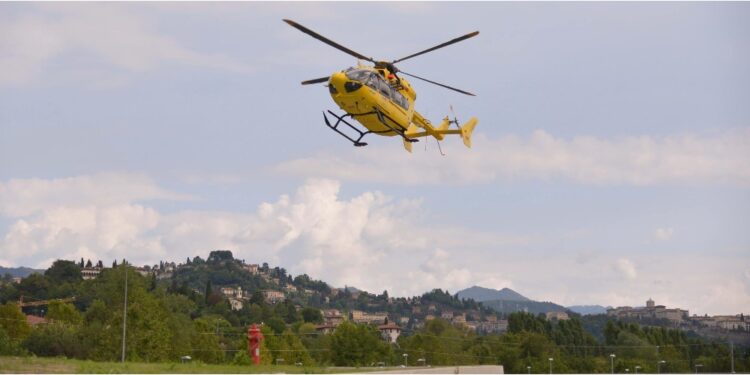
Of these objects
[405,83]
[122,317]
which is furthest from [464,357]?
[405,83]

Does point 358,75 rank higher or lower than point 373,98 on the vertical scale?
higher

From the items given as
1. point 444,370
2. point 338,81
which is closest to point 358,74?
point 338,81

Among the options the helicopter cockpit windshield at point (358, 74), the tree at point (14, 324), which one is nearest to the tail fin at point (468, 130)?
the helicopter cockpit windshield at point (358, 74)

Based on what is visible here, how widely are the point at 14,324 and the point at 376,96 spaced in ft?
311

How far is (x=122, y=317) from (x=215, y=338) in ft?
97.4

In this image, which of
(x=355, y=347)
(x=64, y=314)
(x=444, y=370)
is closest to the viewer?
(x=444, y=370)

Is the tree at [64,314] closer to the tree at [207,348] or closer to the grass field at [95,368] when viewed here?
the tree at [207,348]

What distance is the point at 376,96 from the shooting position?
51.9 m

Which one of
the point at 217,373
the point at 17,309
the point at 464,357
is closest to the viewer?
the point at 217,373

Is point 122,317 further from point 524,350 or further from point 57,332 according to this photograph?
point 524,350

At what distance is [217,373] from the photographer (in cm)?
3650

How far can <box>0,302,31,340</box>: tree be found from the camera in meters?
127

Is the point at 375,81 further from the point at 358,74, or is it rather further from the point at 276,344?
the point at 276,344

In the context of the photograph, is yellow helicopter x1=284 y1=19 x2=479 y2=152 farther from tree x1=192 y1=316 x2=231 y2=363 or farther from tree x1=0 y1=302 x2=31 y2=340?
tree x1=0 y1=302 x2=31 y2=340
